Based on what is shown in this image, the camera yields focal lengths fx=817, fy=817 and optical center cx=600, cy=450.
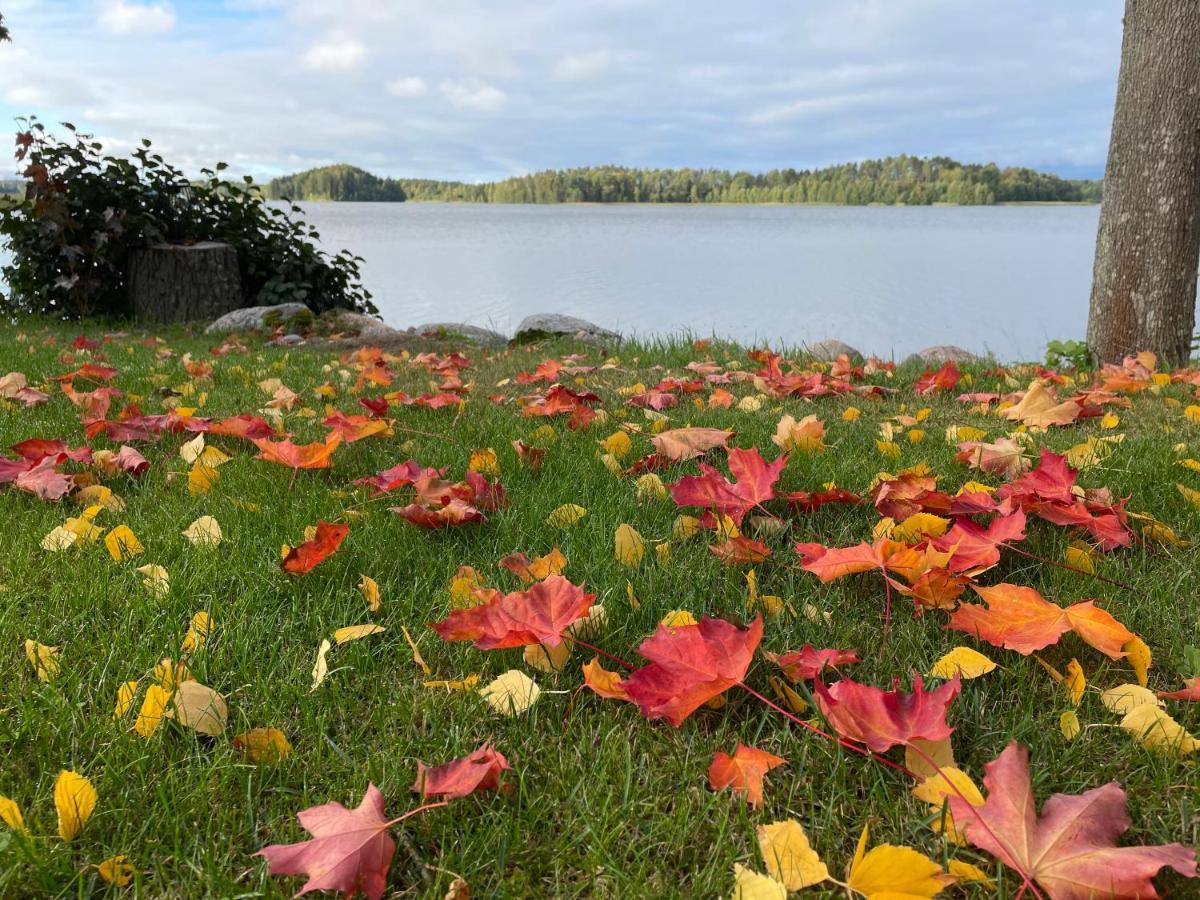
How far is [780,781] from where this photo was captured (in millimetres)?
1075

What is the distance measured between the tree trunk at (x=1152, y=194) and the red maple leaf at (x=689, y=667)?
4.96 m

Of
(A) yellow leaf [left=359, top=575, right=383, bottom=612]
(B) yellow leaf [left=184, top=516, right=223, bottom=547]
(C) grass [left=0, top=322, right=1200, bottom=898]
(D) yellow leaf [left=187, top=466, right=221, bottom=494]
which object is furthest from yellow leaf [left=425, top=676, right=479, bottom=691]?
(D) yellow leaf [left=187, top=466, right=221, bottom=494]

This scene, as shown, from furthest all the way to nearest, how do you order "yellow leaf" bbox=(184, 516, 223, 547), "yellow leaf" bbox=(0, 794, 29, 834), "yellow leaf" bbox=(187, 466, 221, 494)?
"yellow leaf" bbox=(187, 466, 221, 494) → "yellow leaf" bbox=(184, 516, 223, 547) → "yellow leaf" bbox=(0, 794, 29, 834)

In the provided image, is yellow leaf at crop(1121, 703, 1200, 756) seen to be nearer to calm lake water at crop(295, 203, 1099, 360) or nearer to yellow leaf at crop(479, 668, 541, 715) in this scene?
yellow leaf at crop(479, 668, 541, 715)

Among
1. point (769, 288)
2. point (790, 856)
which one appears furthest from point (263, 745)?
point (769, 288)

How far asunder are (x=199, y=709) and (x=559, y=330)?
649 cm

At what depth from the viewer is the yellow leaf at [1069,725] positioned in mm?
1147

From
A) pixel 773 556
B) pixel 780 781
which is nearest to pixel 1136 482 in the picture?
pixel 773 556

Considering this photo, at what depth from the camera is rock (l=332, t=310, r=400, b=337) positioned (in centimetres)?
728

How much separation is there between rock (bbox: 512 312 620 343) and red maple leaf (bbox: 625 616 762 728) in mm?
5643

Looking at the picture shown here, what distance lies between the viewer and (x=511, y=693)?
1.21 metres

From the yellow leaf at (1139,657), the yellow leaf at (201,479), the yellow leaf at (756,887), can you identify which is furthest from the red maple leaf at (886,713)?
the yellow leaf at (201,479)

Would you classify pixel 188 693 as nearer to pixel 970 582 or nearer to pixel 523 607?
pixel 523 607

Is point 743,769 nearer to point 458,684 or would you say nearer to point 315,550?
point 458,684
